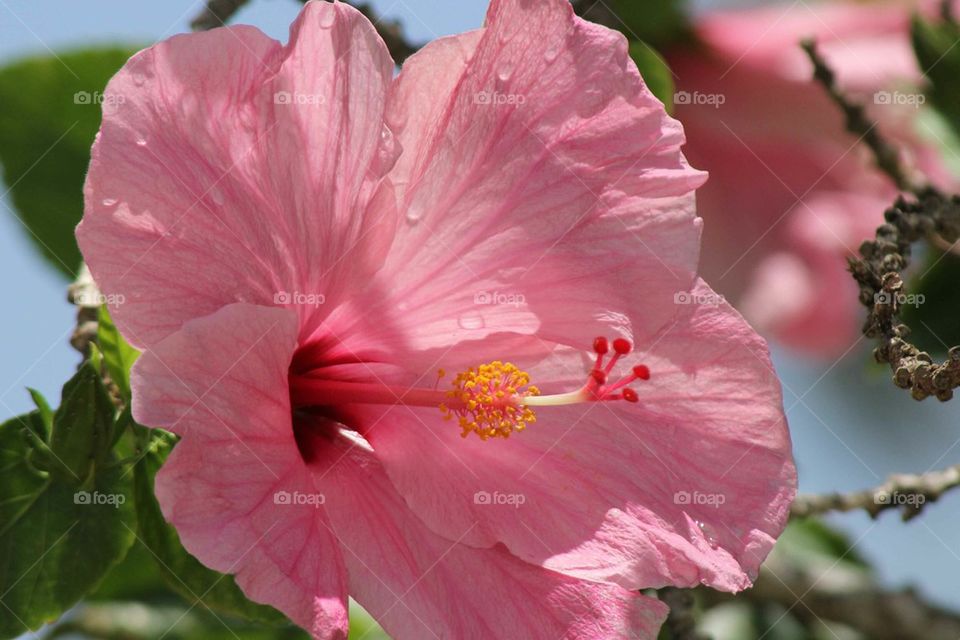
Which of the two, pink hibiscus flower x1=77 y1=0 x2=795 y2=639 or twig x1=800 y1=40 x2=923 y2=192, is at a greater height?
twig x1=800 y1=40 x2=923 y2=192

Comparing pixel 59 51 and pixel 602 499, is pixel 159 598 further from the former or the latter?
pixel 602 499

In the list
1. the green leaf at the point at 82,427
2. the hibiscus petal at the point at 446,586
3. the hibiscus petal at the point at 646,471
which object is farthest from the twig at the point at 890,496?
the green leaf at the point at 82,427

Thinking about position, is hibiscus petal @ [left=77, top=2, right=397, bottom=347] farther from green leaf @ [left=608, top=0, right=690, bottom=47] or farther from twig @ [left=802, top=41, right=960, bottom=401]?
green leaf @ [left=608, top=0, right=690, bottom=47]

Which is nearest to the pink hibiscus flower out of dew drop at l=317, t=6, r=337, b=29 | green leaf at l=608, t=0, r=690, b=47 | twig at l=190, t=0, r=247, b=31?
dew drop at l=317, t=6, r=337, b=29

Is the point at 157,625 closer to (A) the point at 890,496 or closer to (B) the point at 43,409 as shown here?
(B) the point at 43,409
